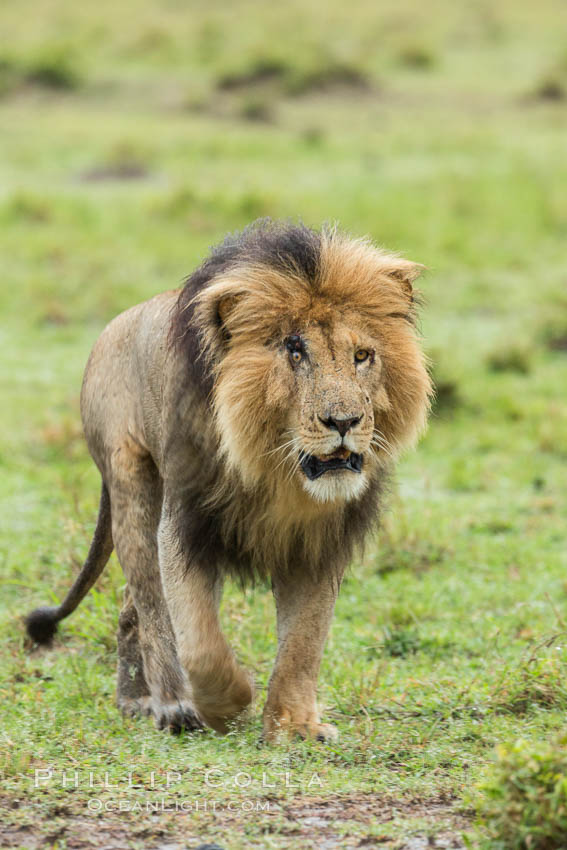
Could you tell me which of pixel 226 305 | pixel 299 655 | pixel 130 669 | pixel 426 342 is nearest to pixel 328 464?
pixel 226 305

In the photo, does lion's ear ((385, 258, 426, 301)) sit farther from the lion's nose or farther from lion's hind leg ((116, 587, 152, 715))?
lion's hind leg ((116, 587, 152, 715))

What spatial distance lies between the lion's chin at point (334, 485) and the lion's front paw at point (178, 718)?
37.2 inches

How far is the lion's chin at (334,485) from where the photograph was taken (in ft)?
11.4

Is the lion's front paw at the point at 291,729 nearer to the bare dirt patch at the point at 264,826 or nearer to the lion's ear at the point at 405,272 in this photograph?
the bare dirt patch at the point at 264,826

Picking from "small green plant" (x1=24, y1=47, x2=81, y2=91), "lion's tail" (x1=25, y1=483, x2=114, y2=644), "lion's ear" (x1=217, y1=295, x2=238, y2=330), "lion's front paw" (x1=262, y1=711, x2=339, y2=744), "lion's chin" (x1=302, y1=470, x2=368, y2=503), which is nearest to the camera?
"lion's chin" (x1=302, y1=470, x2=368, y2=503)

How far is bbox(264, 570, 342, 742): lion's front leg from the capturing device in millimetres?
3904

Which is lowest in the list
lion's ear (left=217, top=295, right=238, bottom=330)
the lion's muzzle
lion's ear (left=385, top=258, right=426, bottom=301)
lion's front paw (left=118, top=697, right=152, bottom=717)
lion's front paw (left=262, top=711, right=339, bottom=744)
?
lion's front paw (left=118, top=697, right=152, bottom=717)

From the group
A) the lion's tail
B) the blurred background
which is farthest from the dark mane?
the blurred background

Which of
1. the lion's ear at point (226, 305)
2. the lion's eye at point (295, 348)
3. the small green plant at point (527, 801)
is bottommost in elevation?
the small green plant at point (527, 801)

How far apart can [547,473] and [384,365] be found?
4069 mm

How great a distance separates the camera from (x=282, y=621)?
4.04 metres

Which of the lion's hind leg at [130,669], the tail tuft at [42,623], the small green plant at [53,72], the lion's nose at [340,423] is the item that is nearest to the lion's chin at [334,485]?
the lion's nose at [340,423]

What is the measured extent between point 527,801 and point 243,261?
5.57ft

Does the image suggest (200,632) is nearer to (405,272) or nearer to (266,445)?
(266,445)
